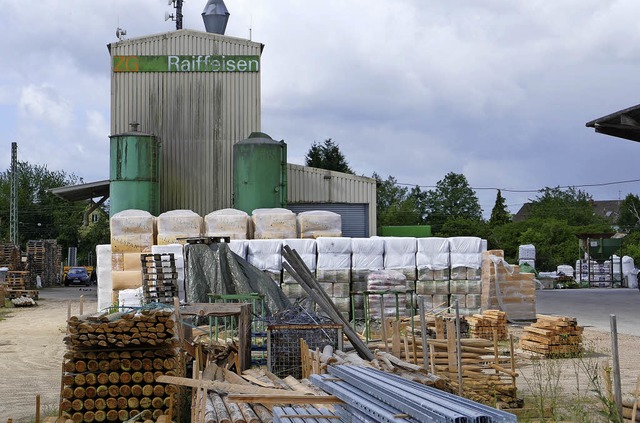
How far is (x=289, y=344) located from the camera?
14.4 meters

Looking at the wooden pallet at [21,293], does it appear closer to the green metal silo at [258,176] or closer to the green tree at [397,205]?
the green metal silo at [258,176]

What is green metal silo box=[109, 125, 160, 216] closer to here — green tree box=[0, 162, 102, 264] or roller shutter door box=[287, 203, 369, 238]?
roller shutter door box=[287, 203, 369, 238]

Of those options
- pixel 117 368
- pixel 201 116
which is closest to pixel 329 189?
pixel 201 116

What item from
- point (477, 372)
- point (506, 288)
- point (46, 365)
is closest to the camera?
point (477, 372)

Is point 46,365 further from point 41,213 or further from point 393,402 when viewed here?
point 41,213

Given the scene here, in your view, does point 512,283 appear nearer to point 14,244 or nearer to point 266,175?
point 266,175

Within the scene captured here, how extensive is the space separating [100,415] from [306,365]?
2737mm

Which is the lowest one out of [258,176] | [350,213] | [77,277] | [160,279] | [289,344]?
[289,344]

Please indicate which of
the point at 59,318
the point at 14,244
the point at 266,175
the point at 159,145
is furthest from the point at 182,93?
the point at 14,244

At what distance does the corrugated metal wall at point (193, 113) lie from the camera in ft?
120

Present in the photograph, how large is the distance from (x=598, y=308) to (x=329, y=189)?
1066 cm

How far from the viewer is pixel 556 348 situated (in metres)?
18.6

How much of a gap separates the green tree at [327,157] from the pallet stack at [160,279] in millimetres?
37231

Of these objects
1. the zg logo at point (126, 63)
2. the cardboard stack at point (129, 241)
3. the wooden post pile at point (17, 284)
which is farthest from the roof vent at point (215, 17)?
the cardboard stack at point (129, 241)
